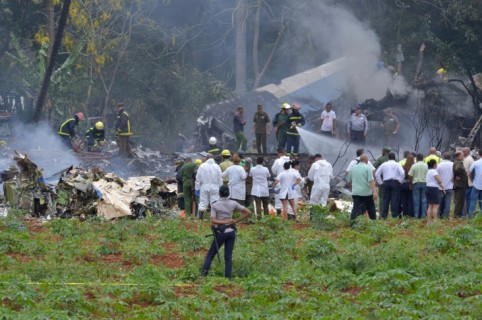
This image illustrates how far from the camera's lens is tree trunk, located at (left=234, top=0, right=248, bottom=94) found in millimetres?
44156

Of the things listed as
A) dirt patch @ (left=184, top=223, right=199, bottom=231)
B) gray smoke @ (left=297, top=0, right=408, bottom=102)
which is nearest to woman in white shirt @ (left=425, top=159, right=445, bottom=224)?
dirt patch @ (left=184, top=223, right=199, bottom=231)

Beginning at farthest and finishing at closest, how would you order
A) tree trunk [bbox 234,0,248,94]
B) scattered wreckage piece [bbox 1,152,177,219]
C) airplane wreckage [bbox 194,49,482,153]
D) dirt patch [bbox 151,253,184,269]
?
tree trunk [bbox 234,0,248,94]
airplane wreckage [bbox 194,49,482,153]
scattered wreckage piece [bbox 1,152,177,219]
dirt patch [bbox 151,253,184,269]

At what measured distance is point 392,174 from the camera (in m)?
22.7

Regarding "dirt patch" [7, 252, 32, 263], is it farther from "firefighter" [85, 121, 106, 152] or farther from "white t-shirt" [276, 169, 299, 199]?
"firefighter" [85, 121, 106, 152]

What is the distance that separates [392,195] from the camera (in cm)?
2306

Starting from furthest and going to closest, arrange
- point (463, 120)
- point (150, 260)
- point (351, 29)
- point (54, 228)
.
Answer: point (351, 29) → point (463, 120) → point (54, 228) → point (150, 260)

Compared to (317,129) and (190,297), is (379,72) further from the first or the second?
(190,297)

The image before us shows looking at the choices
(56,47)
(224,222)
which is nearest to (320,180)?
(224,222)

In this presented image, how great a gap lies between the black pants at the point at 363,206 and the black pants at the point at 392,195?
0.96 metres

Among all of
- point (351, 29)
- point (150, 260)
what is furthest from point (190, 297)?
point (351, 29)

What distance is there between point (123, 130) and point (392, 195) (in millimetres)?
10645

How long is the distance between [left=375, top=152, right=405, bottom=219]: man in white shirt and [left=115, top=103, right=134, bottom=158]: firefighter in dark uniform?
34.0 feet

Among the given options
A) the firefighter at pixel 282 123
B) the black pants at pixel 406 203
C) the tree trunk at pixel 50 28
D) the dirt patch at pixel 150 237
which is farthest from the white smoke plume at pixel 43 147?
the black pants at pixel 406 203

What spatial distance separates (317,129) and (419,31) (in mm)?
7021
